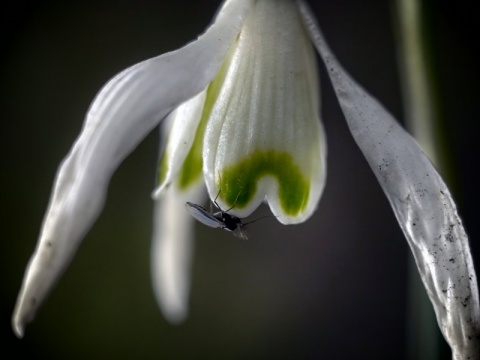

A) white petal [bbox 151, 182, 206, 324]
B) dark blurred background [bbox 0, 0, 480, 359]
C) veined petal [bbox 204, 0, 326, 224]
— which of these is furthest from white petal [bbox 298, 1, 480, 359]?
dark blurred background [bbox 0, 0, 480, 359]

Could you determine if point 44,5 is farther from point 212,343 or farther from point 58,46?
point 212,343

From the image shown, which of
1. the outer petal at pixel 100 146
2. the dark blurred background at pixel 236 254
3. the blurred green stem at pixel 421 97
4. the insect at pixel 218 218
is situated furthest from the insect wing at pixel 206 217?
the dark blurred background at pixel 236 254

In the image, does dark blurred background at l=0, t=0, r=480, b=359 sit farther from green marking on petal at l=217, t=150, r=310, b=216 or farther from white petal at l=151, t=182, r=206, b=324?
green marking on petal at l=217, t=150, r=310, b=216

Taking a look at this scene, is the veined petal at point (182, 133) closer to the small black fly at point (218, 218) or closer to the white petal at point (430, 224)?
the small black fly at point (218, 218)

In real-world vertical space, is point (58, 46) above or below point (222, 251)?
above

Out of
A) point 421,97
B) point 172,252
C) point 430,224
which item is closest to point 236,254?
point 172,252

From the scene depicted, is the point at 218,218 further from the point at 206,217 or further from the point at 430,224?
the point at 430,224

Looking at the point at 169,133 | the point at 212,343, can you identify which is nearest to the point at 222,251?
the point at 212,343

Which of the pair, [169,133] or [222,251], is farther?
[222,251]
